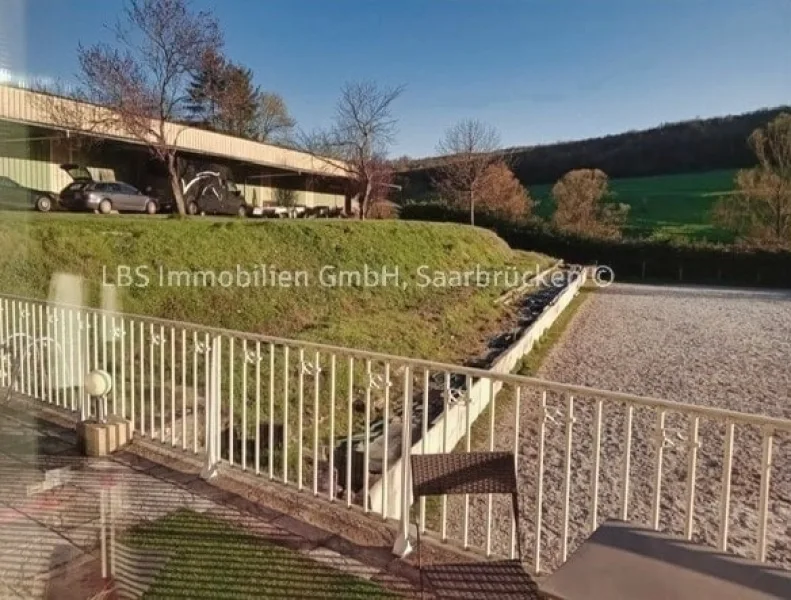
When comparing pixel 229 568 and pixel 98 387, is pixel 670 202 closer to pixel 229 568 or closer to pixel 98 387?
pixel 98 387

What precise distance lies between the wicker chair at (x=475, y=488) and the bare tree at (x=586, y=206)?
1006 inches

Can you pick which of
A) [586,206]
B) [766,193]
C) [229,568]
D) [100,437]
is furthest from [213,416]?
[766,193]

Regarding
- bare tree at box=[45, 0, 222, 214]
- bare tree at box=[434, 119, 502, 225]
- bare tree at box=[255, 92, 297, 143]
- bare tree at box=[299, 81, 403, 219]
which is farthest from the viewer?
bare tree at box=[434, 119, 502, 225]

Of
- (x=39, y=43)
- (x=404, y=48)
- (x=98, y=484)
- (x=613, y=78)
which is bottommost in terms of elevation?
(x=98, y=484)

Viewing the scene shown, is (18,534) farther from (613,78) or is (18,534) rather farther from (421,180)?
(421,180)

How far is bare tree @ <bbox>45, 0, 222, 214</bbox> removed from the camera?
11484 millimetres

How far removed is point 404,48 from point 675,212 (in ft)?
85.0

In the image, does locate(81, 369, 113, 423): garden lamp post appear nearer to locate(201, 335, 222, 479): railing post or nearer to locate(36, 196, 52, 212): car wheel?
locate(201, 335, 222, 479): railing post

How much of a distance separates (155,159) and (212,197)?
1703 millimetres

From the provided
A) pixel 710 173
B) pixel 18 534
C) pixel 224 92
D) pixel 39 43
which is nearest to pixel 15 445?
pixel 18 534

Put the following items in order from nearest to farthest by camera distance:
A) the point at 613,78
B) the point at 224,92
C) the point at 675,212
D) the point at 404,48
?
the point at 613,78
the point at 404,48
the point at 224,92
the point at 675,212

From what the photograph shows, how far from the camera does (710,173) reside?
2791 cm

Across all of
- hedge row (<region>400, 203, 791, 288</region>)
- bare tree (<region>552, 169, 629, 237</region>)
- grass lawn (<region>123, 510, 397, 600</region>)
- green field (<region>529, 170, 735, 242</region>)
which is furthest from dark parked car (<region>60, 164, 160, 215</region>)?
green field (<region>529, 170, 735, 242</region>)

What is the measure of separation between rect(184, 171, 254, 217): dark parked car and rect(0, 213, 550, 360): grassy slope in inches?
179
